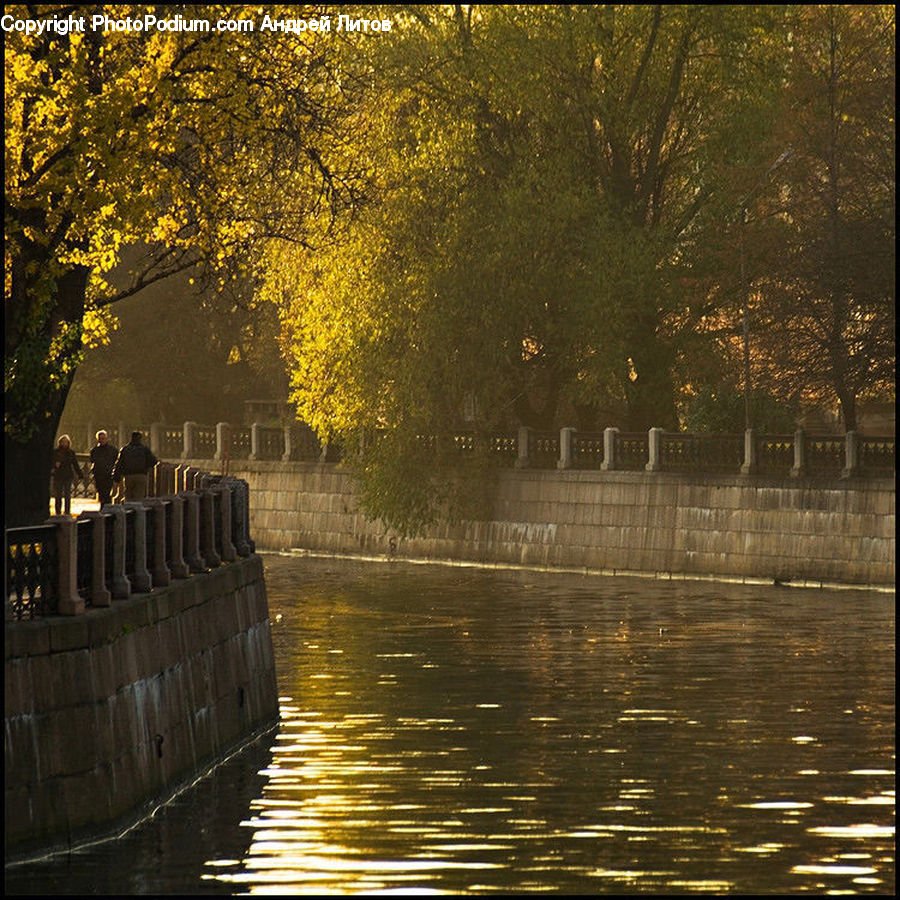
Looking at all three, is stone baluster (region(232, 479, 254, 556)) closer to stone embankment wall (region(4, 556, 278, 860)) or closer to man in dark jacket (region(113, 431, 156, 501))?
stone embankment wall (region(4, 556, 278, 860))

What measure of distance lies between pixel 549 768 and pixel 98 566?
210 inches

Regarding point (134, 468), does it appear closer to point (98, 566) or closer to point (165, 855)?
point (98, 566)

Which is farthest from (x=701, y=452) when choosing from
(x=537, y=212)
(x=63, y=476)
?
(x=63, y=476)

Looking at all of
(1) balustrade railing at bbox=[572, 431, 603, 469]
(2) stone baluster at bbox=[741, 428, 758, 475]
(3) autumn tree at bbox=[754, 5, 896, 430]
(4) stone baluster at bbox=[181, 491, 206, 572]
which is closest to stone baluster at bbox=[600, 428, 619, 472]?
(1) balustrade railing at bbox=[572, 431, 603, 469]

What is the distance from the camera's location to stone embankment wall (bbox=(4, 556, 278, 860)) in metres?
22.6

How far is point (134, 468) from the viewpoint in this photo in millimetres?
42656

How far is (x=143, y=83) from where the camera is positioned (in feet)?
106

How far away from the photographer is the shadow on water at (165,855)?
2178 cm

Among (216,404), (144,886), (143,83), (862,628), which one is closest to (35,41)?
(143,83)

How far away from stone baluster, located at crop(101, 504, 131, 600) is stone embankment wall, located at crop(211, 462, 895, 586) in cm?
2954

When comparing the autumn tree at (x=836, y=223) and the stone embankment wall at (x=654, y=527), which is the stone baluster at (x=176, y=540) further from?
the autumn tree at (x=836, y=223)

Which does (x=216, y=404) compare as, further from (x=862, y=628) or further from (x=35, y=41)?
(x=35, y=41)

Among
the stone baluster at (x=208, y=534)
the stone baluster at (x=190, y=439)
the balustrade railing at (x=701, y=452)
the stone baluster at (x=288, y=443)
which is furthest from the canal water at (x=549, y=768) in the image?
the stone baluster at (x=190, y=439)

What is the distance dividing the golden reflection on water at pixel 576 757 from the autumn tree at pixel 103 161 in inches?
168
